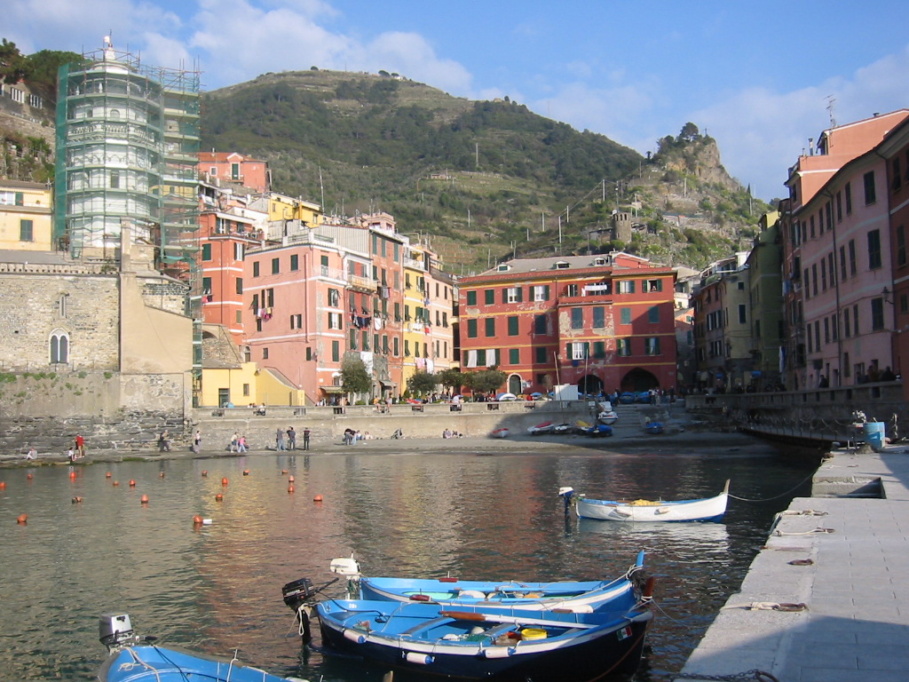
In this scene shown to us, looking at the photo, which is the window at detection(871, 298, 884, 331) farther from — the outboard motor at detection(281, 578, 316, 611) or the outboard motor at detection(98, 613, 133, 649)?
the outboard motor at detection(98, 613, 133, 649)

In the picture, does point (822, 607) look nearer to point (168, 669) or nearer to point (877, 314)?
point (168, 669)

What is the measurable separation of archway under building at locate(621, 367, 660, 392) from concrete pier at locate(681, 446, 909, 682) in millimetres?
60687

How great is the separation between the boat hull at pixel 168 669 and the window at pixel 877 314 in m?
38.5

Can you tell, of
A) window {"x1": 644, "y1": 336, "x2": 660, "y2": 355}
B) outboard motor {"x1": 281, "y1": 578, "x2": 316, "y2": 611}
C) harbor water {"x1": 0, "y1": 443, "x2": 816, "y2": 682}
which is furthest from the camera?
window {"x1": 644, "y1": 336, "x2": 660, "y2": 355}

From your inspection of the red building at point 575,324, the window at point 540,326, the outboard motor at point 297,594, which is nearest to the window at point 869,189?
the red building at point 575,324

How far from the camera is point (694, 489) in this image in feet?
111

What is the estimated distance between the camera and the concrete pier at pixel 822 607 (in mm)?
8305

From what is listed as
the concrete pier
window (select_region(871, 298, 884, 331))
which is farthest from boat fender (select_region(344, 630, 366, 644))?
window (select_region(871, 298, 884, 331))

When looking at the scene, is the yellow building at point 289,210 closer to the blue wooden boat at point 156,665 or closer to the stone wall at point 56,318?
the stone wall at point 56,318

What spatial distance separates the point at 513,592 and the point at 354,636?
2718 millimetres

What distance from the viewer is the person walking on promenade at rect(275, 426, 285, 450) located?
6116 centimetres

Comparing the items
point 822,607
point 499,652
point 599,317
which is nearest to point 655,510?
point 499,652

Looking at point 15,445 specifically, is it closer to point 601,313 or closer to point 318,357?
point 318,357

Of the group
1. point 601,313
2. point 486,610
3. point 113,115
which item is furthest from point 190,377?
point 486,610
